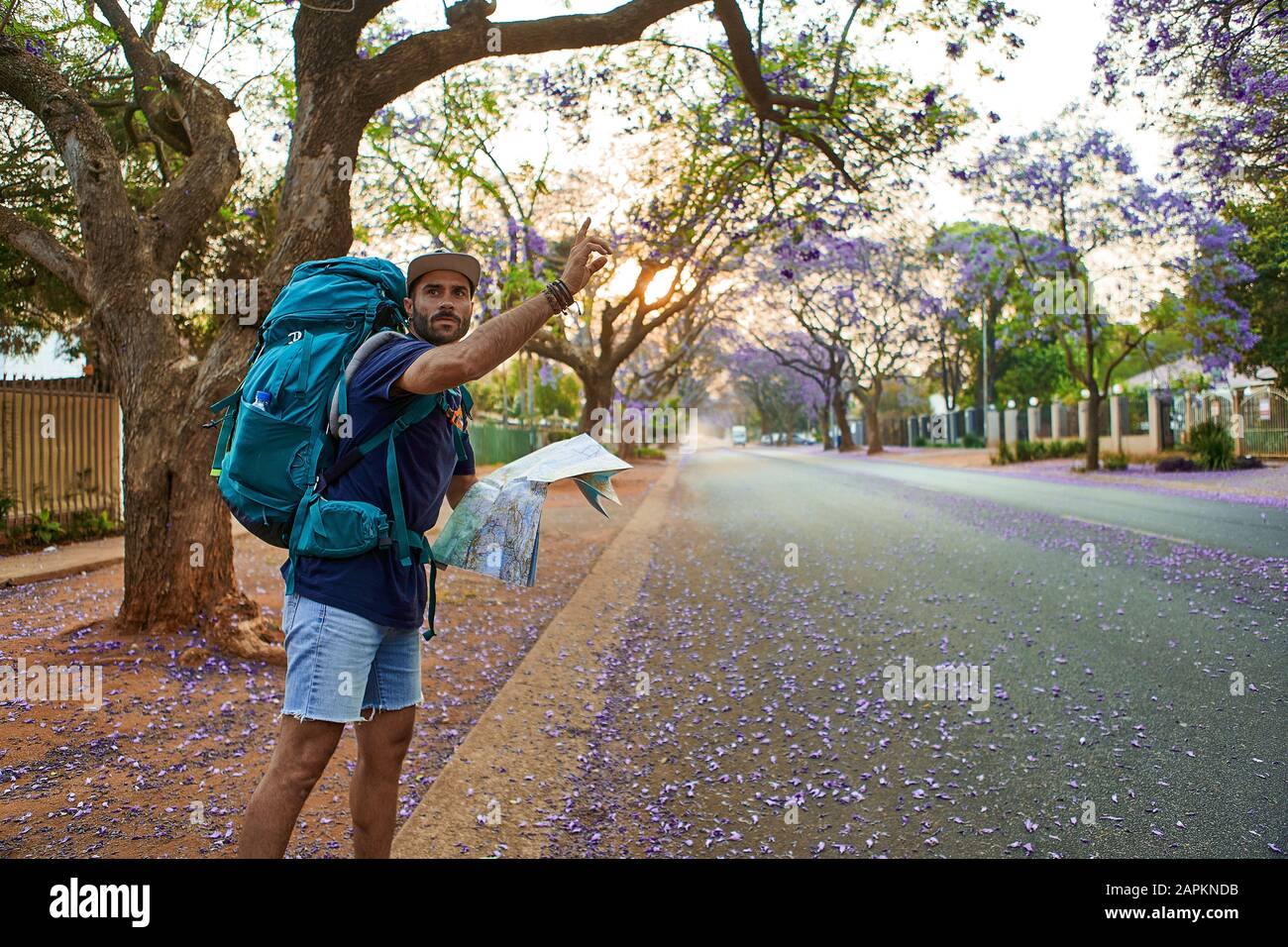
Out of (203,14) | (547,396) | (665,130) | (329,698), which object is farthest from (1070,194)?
(547,396)

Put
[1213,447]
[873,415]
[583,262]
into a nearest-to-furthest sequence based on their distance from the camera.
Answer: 1. [583,262]
2. [1213,447]
3. [873,415]

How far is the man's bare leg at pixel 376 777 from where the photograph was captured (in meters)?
2.56

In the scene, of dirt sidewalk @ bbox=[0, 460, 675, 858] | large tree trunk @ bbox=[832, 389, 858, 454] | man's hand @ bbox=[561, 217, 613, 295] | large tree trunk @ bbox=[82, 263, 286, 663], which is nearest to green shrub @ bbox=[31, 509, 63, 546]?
dirt sidewalk @ bbox=[0, 460, 675, 858]

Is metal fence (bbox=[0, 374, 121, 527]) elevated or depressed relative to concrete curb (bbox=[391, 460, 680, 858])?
elevated

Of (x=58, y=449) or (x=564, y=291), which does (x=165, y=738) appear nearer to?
(x=564, y=291)

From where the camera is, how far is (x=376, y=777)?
2.58 metres

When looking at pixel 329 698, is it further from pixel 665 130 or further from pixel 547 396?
pixel 547 396

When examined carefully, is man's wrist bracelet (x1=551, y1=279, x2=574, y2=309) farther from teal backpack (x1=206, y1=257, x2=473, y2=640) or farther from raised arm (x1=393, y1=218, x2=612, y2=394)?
teal backpack (x1=206, y1=257, x2=473, y2=640)

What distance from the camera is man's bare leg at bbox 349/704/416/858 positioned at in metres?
2.56

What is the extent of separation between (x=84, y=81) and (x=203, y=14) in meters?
1.35

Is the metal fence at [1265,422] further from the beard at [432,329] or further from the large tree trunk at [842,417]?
the beard at [432,329]

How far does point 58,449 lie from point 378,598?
Answer: 37.4 feet

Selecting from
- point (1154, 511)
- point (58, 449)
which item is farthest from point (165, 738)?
point (1154, 511)

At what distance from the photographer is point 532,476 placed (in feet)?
9.06
